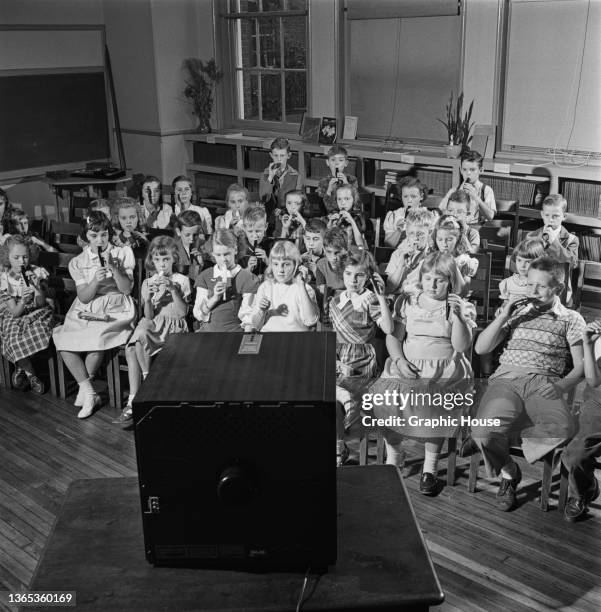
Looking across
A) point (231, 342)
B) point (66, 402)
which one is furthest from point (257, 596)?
point (66, 402)

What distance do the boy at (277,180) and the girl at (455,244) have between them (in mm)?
2229

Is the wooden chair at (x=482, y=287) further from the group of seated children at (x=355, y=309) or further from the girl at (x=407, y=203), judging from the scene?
the girl at (x=407, y=203)

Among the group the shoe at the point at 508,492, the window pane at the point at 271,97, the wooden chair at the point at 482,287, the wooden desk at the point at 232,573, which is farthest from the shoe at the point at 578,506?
the window pane at the point at 271,97

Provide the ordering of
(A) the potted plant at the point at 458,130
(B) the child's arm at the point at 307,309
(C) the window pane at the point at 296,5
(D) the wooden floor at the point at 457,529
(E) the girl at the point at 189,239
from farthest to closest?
(C) the window pane at the point at 296,5
(A) the potted plant at the point at 458,130
(E) the girl at the point at 189,239
(B) the child's arm at the point at 307,309
(D) the wooden floor at the point at 457,529

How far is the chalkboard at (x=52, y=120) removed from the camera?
838 cm

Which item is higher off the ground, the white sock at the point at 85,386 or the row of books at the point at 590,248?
the row of books at the point at 590,248

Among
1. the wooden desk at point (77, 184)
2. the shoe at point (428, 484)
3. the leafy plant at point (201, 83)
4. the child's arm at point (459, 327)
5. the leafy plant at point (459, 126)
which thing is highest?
the leafy plant at point (201, 83)

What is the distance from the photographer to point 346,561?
1.32 metres

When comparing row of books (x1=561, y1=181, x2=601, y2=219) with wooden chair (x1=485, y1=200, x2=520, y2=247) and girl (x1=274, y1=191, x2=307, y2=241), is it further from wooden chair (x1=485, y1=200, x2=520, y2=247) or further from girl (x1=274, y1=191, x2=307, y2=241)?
girl (x1=274, y1=191, x2=307, y2=241)

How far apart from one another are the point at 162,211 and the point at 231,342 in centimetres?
474

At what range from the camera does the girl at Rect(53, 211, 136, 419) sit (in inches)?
170

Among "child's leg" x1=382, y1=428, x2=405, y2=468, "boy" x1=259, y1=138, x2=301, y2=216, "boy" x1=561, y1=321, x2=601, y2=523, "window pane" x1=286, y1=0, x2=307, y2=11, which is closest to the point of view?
"boy" x1=561, y1=321, x2=601, y2=523

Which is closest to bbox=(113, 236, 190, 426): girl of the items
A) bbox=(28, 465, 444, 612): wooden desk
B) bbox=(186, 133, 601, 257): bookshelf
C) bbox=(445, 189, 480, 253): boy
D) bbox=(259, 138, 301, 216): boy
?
bbox=(445, 189, 480, 253): boy

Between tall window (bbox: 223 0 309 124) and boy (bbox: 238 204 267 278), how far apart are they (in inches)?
152
